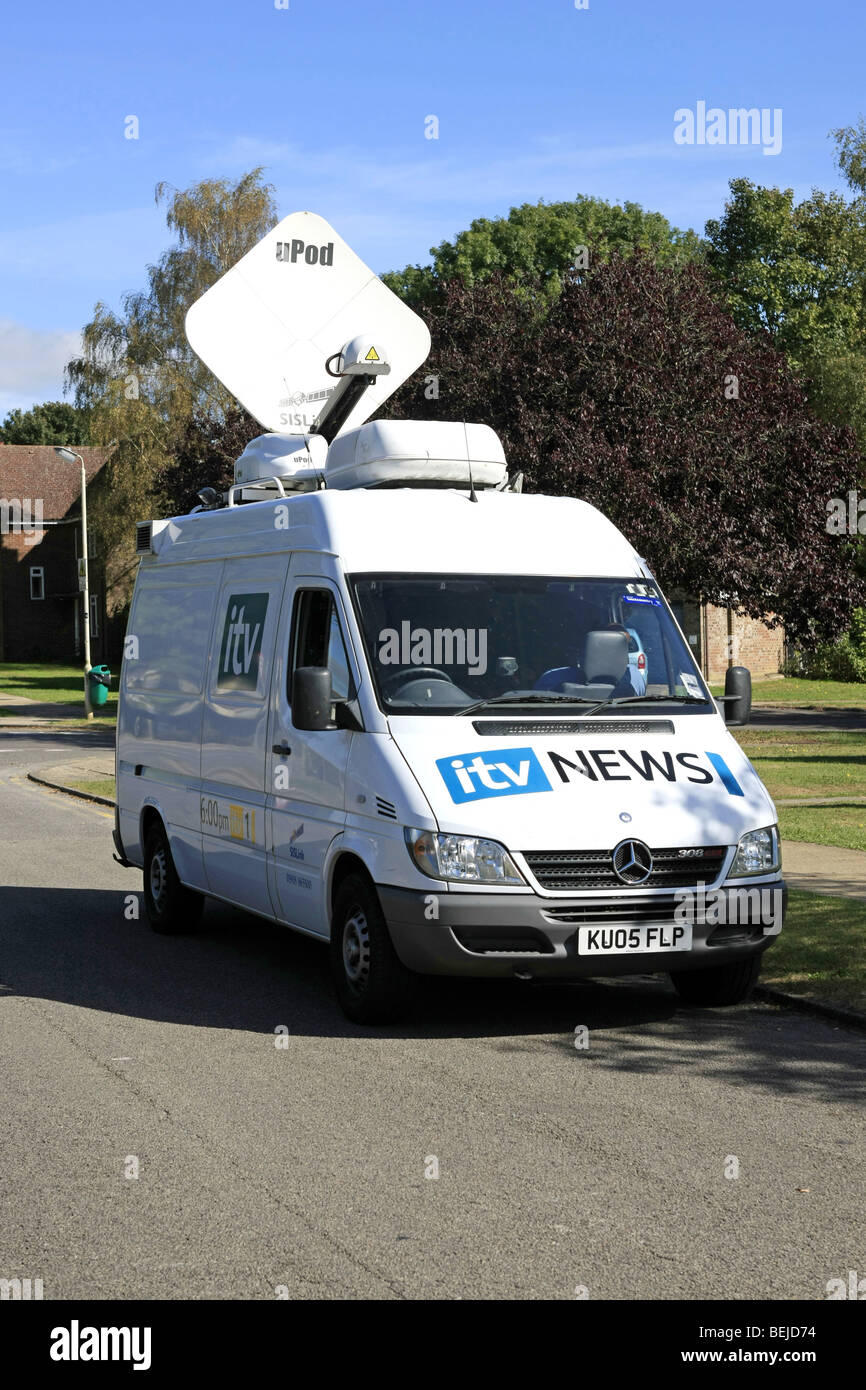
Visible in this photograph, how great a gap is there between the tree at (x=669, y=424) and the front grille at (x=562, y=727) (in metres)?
16.0

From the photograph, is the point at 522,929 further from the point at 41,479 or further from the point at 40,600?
the point at 41,479

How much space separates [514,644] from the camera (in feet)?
27.1

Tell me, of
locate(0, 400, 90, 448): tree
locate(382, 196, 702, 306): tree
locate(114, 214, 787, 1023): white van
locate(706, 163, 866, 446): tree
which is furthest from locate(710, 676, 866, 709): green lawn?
locate(0, 400, 90, 448): tree

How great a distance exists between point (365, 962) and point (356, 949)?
10 centimetres

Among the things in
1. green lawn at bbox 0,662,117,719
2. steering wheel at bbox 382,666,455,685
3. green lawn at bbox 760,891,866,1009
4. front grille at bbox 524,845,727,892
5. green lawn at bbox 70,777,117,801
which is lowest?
green lawn at bbox 0,662,117,719

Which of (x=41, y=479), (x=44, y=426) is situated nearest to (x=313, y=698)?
(x=41, y=479)

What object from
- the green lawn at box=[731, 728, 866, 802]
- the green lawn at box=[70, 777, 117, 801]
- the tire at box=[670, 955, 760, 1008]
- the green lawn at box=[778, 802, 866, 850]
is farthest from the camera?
the green lawn at box=[70, 777, 117, 801]

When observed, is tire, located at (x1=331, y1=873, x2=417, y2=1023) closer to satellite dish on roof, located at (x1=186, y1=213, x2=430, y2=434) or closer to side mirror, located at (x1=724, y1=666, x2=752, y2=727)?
side mirror, located at (x1=724, y1=666, x2=752, y2=727)

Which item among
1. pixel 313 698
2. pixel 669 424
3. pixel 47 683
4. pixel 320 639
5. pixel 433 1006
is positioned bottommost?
pixel 47 683

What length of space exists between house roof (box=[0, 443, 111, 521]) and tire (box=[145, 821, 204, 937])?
66.4 metres

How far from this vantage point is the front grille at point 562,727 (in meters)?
7.70

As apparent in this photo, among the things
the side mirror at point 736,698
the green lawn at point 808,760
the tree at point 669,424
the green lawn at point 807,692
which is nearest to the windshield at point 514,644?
the side mirror at point 736,698

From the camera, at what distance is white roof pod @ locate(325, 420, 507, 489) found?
941 centimetres
